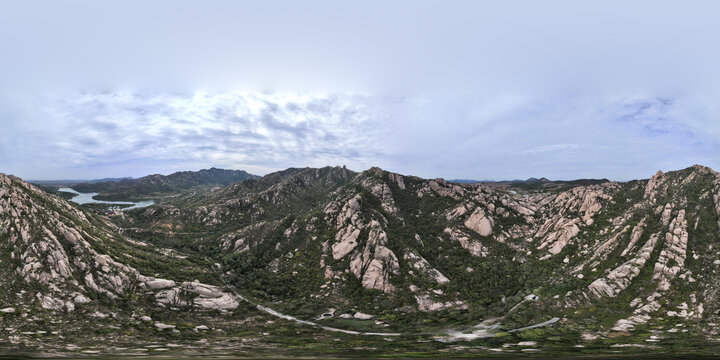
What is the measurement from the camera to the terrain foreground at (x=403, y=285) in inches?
3231

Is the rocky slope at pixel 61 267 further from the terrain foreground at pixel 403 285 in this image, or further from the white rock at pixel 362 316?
the white rock at pixel 362 316

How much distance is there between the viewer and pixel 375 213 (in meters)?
180

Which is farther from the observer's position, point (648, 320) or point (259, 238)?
point (259, 238)

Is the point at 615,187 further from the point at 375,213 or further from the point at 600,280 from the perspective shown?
the point at 375,213

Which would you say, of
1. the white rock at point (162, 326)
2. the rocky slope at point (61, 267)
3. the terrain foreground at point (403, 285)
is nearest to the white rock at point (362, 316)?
the terrain foreground at point (403, 285)

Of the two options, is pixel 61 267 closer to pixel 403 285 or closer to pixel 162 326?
pixel 162 326

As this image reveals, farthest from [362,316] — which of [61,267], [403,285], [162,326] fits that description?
[61,267]

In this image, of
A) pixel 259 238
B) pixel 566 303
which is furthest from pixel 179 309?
pixel 566 303

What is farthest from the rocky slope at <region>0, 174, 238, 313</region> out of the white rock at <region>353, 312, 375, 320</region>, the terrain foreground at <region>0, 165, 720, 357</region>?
the white rock at <region>353, 312, 375, 320</region>

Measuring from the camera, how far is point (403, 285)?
133125mm

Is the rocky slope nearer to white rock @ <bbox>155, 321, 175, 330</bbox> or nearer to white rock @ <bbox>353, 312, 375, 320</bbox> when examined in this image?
white rock @ <bbox>155, 321, 175, 330</bbox>

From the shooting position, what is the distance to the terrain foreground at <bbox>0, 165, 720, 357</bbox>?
3231 inches

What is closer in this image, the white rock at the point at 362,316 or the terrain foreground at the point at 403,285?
the terrain foreground at the point at 403,285

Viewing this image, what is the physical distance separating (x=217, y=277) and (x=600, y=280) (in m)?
162
